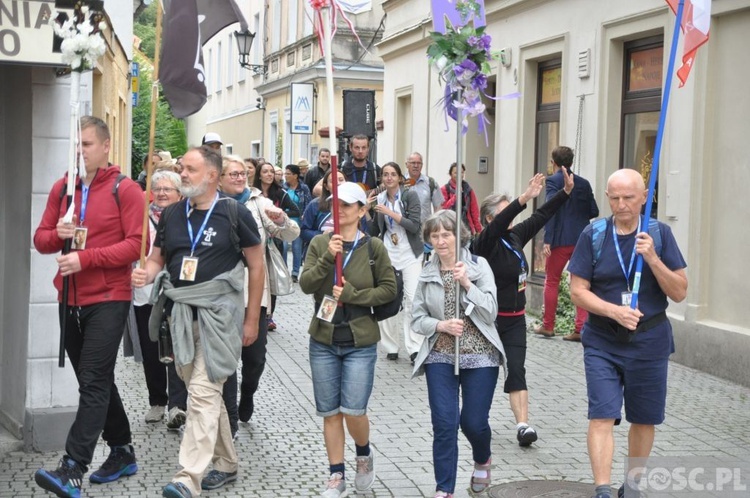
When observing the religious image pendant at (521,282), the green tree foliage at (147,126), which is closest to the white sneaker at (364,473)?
the religious image pendant at (521,282)

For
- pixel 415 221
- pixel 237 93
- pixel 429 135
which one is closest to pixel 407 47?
pixel 429 135

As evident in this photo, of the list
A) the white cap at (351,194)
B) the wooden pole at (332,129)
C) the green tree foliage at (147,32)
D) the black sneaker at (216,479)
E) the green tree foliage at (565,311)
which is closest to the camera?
the wooden pole at (332,129)

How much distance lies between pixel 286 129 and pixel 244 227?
3039 centimetres

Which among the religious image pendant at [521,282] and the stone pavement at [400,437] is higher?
the religious image pendant at [521,282]

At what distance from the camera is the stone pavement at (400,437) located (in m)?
7.04

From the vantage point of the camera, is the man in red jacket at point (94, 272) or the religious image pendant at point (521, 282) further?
the religious image pendant at point (521, 282)

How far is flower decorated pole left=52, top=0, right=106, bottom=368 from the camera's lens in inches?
253

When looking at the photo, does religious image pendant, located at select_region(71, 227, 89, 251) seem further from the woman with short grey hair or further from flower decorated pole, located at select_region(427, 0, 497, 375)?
flower decorated pole, located at select_region(427, 0, 497, 375)

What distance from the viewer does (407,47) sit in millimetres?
21469

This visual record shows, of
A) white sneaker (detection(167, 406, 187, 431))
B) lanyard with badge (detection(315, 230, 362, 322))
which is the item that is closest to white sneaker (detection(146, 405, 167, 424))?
white sneaker (detection(167, 406, 187, 431))

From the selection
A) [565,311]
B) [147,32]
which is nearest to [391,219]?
[565,311]

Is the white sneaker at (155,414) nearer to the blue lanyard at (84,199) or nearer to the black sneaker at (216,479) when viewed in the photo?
the black sneaker at (216,479)

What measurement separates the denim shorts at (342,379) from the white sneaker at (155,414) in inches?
91.5

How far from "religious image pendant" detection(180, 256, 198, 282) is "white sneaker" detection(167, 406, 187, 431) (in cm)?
186
